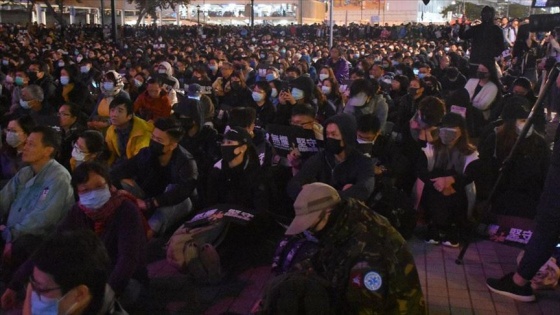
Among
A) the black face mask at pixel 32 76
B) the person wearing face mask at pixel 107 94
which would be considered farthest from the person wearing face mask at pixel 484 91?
the black face mask at pixel 32 76

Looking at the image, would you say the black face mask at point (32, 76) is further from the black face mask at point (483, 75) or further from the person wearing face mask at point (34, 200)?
the black face mask at point (483, 75)

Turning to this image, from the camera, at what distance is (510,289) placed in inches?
191

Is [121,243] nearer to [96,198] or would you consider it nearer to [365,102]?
[96,198]

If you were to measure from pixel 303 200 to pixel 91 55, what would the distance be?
1842 cm

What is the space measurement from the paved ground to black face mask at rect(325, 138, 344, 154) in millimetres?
1181

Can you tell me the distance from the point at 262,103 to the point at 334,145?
416cm

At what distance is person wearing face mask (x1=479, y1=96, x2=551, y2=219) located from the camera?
5934mm

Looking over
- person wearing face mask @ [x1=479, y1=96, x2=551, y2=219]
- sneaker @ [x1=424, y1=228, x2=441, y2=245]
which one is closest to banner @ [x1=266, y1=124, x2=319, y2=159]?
sneaker @ [x1=424, y1=228, x2=441, y2=245]

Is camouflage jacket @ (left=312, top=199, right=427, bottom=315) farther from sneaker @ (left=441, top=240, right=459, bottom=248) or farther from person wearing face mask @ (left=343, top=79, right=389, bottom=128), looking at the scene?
person wearing face mask @ (left=343, top=79, right=389, bottom=128)

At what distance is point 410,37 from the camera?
37.0 m

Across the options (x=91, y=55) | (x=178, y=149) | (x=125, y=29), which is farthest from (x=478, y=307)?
(x=125, y=29)

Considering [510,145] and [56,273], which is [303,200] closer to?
[56,273]

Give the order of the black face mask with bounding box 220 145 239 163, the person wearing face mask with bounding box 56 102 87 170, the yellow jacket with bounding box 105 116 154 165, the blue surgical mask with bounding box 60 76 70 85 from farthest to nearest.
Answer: the blue surgical mask with bounding box 60 76 70 85 < the person wearing face mask with bounding box 56 102 87 170 < the yellow jacket with bounding box 105 116 154 165 < the black face mask with bounding box 220 145 239 163

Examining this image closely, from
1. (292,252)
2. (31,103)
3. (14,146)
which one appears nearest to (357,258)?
(292,252)
